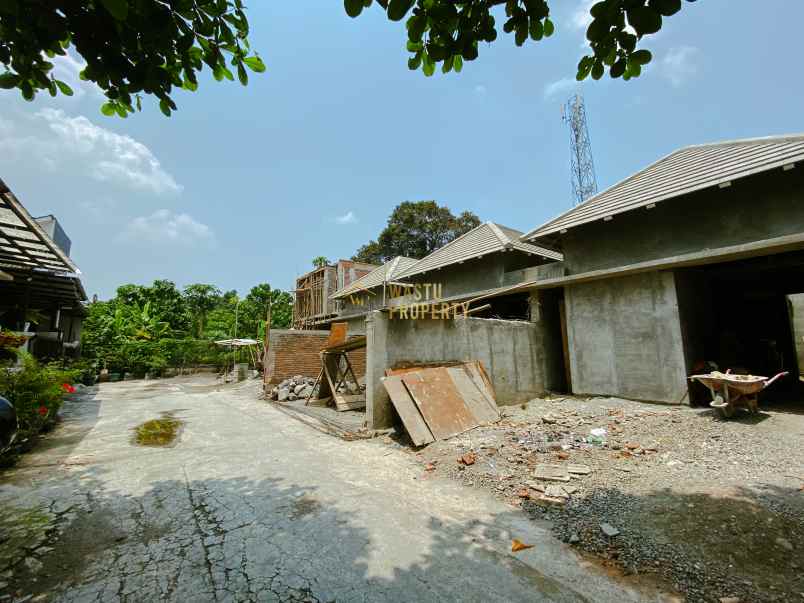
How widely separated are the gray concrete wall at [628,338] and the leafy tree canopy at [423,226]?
70.5ft

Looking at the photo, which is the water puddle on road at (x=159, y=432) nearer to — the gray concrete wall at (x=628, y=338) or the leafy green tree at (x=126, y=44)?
the leafy green tree at (x=126, y=44)

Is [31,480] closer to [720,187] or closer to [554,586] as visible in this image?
[554,586]

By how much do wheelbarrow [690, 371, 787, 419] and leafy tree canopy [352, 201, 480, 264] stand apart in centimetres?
2469

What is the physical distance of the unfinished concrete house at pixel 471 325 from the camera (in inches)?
262

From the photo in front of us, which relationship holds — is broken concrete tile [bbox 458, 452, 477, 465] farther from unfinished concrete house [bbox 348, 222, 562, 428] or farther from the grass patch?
the grass patch

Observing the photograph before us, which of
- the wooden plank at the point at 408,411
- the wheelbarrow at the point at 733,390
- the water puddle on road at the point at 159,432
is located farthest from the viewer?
the water puddle on road at the point at 159,432

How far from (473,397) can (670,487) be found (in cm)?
337

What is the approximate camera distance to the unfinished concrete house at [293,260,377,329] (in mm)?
22797

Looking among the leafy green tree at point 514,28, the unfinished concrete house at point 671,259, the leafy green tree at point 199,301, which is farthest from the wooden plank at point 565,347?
the leafy green tree at point 199,301

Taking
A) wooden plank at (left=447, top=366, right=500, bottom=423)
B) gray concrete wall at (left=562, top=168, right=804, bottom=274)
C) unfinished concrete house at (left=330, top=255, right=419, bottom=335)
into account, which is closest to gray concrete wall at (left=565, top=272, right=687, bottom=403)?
gray concrete wall at (left=562, top=168, right=804, bottom=274)

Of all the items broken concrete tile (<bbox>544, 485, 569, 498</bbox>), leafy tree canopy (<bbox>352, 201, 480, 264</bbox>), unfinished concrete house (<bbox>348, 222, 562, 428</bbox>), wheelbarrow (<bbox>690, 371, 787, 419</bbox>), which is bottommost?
broken concrete tile (<bbox>544, 485, 569, 498</bbox>)

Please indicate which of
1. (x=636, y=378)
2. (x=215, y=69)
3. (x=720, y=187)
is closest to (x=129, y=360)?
(x=215, y=69)

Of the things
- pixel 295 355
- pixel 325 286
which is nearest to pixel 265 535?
pixel 295 355

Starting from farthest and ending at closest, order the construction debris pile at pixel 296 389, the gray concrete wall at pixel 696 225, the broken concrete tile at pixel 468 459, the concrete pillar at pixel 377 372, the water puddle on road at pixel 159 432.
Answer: the construction debris pile at pixel 296 389
the gray concrete wall at pixel 696 225
the concrete pillar at pixel 377 372
the water puddle on road at pixel 159 432
the broken concrete tile at pixel 468 459
